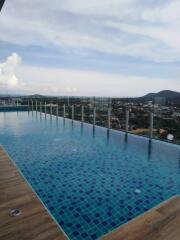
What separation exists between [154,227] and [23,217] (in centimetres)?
133

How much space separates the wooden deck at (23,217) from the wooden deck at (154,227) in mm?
540

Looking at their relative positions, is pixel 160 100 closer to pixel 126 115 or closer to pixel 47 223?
pixel 126 115

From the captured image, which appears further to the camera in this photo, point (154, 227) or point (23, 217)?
point (23, 217)

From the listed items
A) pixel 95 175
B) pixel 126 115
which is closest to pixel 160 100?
pixel 126 115

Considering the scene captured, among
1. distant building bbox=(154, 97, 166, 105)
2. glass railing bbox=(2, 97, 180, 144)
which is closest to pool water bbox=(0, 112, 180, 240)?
glass railing bbox=(2, 97, 180, 144)

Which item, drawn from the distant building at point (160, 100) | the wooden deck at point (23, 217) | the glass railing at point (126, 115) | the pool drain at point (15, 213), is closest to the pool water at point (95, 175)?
the glass railing at point (126, 115)

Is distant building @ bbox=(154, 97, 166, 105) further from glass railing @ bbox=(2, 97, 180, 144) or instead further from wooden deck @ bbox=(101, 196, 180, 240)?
wooden deck @ bbox=(101, 196, 180, 240)

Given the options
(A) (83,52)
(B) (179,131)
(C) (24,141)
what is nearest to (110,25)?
(A) (83,52)

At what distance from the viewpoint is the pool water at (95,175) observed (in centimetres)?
252

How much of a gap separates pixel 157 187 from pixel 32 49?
824 centimetres

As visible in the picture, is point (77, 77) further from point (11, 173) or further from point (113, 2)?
point (11, 173)

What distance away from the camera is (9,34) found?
7102mm

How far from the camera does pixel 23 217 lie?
6.32 ft

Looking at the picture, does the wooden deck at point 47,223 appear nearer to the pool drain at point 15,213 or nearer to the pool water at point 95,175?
the pool drain at point 15,213
